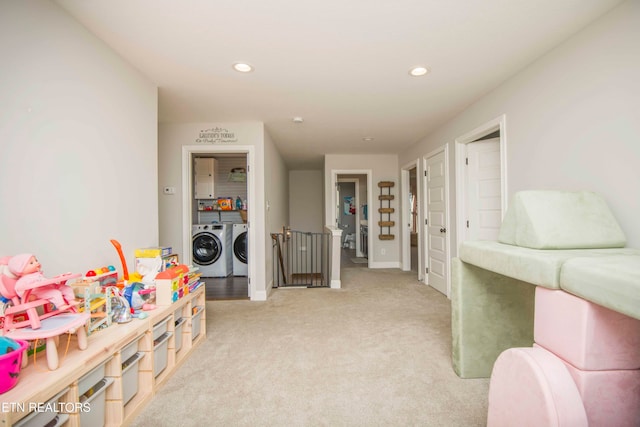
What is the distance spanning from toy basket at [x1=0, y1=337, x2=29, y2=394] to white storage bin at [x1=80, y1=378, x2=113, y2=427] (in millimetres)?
323

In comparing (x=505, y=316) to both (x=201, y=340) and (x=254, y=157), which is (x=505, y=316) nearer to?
(x=201, y=340)

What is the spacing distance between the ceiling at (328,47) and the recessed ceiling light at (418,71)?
0.07 meters

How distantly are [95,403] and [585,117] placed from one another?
326 cm

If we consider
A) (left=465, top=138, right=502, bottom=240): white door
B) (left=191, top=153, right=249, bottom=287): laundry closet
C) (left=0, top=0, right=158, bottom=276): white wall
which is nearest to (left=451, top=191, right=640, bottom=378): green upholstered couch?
(left=465, top=138, right=502, bottom=240): white door

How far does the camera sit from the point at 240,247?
5332mm

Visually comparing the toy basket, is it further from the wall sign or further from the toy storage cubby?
the wall sign

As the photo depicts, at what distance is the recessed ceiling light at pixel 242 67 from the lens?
225cm

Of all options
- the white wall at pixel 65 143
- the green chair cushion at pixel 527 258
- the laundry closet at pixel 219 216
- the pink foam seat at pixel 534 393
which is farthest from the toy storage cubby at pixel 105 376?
the laundry closet at pixel 219 216

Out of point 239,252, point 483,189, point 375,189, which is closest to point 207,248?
point 239,252

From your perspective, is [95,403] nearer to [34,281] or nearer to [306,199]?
[34,281]

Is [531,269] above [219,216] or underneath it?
underneath

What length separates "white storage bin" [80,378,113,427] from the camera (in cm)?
121

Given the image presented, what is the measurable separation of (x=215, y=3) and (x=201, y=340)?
2.55 m

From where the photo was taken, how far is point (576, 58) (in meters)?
1.92
